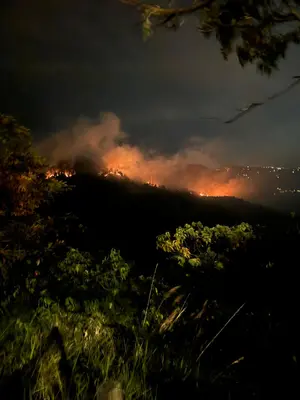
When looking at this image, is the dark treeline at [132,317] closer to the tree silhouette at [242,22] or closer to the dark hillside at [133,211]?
the tree silhouette at [242,22]

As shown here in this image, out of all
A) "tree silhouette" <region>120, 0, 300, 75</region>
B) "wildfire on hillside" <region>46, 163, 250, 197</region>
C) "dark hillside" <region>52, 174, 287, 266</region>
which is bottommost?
"dark hillside" <region>52, 174, 287, 266</region>

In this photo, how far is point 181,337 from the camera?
3582 mm

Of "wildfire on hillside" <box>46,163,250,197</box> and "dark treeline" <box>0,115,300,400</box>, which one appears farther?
"wildfire on hillside" <box>46,163,250,197</box>

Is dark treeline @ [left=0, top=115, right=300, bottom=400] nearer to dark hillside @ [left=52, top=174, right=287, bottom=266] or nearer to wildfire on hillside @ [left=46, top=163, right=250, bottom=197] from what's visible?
dark hillside @ [left=52, top=174, right=287, bottom=266]

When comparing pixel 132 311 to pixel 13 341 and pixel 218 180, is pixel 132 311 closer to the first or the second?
pixel 13 341

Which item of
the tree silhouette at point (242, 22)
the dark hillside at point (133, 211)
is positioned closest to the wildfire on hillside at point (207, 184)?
the dark hillside at point (133, 211)

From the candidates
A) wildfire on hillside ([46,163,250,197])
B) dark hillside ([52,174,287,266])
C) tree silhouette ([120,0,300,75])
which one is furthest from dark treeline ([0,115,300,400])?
wildfire on hillside ([46,163,250,197])

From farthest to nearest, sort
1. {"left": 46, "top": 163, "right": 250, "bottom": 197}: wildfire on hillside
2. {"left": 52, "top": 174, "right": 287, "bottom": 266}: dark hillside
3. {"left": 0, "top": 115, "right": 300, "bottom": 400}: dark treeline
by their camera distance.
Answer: {"left": 46, "top": 163, "right": 250, "bottom": 197}: wildfire on hillside, {"left": 52, "top": 174, "right": 287, "bottom": 266}: dark hillside, {"left": 0, "top": 115, "right": 300, "bottom": 400}: dark treeline

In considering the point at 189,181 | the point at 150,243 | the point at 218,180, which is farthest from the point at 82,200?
the point at 218,180

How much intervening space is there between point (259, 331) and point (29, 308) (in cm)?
251

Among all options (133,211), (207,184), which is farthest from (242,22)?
(207,184)

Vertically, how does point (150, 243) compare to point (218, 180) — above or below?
below

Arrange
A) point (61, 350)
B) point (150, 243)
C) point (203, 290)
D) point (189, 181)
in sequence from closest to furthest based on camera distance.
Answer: point (61, 350), point (203, 290), point (150, 243), point (189, 181)

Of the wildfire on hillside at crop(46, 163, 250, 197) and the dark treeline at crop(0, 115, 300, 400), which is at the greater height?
the wildfire on hillside at crop(46, 163, 250, 197)
